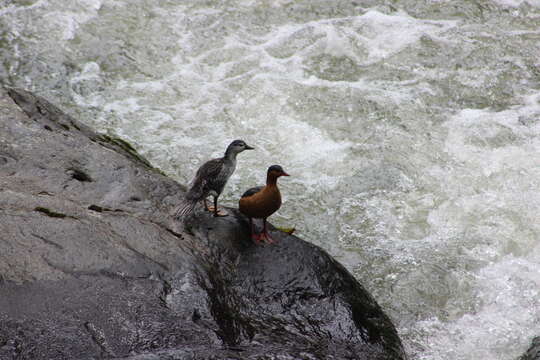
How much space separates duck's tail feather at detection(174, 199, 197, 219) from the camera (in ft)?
16.0

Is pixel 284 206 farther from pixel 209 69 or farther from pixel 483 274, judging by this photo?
pixel 209 69

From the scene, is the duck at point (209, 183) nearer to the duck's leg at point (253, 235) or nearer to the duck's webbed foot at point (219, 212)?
the duck's webbed foot at point (219, 212)

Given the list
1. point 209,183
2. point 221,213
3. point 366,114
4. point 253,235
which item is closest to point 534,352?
point 253,235

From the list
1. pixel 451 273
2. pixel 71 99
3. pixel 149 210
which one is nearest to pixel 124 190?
pixel 149 210

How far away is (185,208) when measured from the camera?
4.91 meters

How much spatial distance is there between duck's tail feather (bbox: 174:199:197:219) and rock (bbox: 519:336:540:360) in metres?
3.04

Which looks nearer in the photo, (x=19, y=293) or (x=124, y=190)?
(x=19, y=293)

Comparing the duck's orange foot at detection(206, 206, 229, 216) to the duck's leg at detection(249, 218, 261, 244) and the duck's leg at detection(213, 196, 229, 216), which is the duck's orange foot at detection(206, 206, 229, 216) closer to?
the duck's leg at detection(213, 196, 229, 216)

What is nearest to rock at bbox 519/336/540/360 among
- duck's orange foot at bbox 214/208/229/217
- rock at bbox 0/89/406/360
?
rock at bbox 0/89/406/360

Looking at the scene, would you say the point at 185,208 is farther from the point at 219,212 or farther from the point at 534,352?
the point at 534,352

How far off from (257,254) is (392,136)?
13.4 ft

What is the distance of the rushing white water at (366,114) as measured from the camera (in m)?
6.19

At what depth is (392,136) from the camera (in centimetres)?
821

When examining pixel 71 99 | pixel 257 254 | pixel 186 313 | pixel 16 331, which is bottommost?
pixel 71 99
